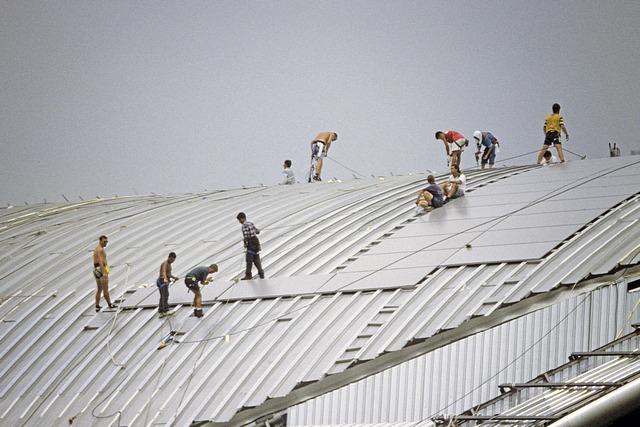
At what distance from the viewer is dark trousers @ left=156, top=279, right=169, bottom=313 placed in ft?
112

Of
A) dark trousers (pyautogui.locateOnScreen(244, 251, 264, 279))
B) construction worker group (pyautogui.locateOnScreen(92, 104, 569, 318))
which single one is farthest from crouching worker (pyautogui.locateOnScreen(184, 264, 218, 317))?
dark trousers (pyautogui.locateOnScreen(244, 251, 264, 279))

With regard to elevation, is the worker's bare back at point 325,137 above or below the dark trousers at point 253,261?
above

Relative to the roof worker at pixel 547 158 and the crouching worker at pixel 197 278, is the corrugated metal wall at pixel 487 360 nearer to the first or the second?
the crouching worker at pixel 197 278

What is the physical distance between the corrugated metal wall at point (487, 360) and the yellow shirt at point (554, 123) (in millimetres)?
13089

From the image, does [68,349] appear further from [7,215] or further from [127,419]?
[7,215]

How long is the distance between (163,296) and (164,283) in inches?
28.4

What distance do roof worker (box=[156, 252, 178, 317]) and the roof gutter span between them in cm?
1351

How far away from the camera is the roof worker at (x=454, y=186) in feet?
133

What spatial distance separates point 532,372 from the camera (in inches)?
1207

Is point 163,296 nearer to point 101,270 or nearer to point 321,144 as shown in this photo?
point 101,270

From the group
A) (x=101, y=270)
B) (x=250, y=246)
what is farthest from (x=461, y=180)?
(x=101, y=270)

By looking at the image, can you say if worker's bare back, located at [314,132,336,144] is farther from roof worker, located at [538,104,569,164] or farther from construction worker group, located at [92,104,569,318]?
roof worker, located at [538,104,569,164]

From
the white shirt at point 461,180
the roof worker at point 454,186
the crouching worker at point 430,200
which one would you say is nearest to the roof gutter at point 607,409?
the crouching worker at point 430,200

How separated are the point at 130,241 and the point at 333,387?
52.0ft
